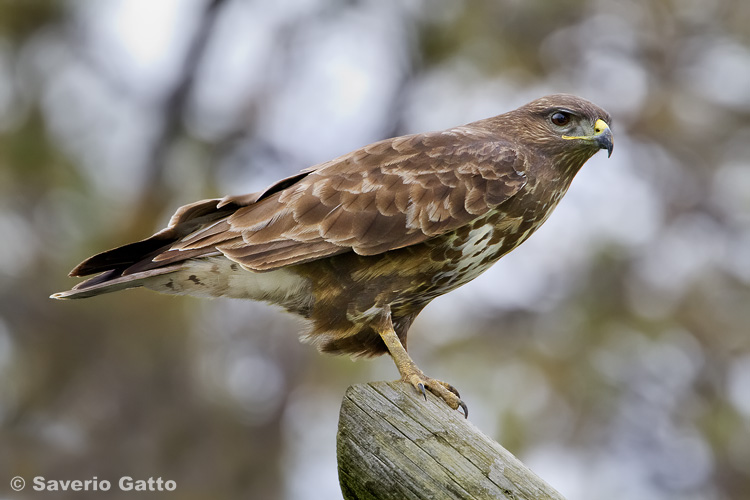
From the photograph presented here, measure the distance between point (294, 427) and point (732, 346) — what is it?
383cm

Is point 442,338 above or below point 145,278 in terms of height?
above

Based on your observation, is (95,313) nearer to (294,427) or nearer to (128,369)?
(128,369)

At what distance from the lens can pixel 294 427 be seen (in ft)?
27.6

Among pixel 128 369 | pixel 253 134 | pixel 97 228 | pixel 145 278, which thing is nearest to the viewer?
pixel 145 278

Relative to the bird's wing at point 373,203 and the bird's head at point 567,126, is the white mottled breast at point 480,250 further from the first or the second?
the bird's head at point 567,126

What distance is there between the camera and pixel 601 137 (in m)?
4.00

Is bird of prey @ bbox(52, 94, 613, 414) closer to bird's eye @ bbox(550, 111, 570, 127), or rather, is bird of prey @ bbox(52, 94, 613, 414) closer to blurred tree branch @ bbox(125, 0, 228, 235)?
bird's eye @ bbox(550, 111, 570, 127)

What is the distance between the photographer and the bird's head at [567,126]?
4.02 m

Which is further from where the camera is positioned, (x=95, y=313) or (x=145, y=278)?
(x=95, y=313)

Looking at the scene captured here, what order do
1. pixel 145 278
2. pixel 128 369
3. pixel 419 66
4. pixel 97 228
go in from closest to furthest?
pixel 145 278 → pixel 97 228 → pixel 128 369 → pixel 419 66

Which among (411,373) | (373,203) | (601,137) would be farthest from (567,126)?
(411,373)

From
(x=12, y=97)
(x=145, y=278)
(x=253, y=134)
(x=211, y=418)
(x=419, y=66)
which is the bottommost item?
(x=145, y=278)

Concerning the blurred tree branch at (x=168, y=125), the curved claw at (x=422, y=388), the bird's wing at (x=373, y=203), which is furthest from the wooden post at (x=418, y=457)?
the blurred tree branch at (x=168, y=125)

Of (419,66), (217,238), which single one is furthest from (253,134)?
(217,238)
